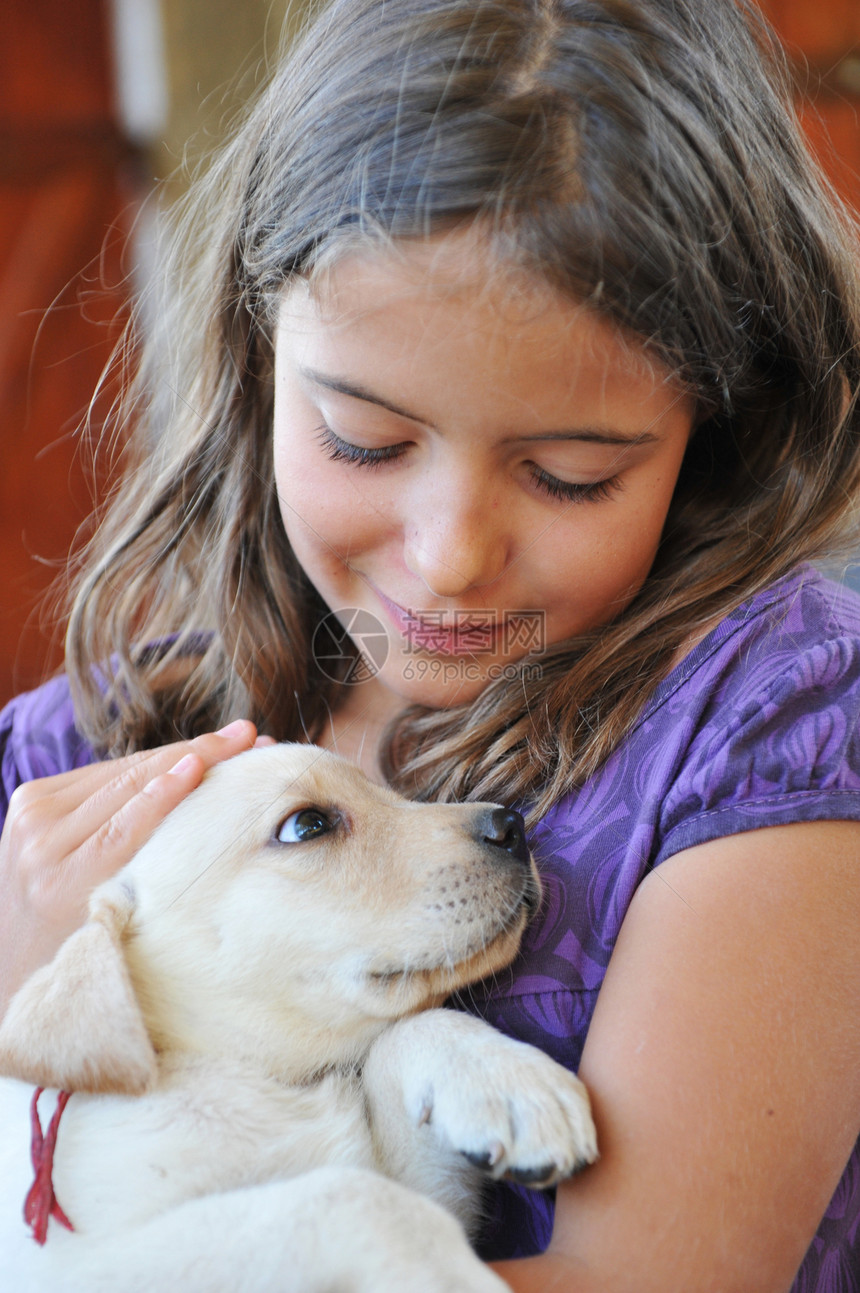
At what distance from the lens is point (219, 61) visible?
3.65 m

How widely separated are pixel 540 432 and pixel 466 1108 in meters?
0.62

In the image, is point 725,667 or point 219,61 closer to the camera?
point 725,667

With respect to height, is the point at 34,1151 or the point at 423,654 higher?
the point at 423,654

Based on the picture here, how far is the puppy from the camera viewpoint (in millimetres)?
871

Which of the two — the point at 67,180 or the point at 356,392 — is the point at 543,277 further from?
the point at 67,180

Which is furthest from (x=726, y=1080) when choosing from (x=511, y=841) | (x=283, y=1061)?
(x=283, y=1061)

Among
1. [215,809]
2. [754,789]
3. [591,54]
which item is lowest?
[215,809]

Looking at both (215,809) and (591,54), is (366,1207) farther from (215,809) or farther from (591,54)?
(591,54)

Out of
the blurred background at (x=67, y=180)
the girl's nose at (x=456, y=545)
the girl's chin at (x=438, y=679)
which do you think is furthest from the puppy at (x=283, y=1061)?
the blurred background at (x=67, y=180)

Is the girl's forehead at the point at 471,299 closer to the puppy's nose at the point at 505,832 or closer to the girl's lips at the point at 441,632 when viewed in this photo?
the girl's lips at the point at 441,632

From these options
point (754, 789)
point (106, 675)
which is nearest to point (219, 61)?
point (106, 675)

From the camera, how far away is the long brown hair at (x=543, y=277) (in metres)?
1.02

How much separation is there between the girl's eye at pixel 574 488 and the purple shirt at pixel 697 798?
18 centimetres

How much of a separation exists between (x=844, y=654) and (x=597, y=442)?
Result: 1.03 feet
